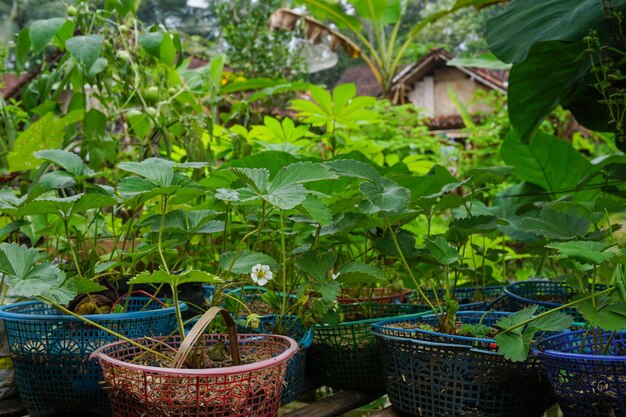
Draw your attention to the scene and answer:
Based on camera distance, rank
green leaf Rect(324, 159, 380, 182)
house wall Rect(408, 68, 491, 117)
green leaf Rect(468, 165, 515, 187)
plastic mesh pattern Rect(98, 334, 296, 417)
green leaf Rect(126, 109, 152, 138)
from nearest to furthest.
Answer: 1. plastic mesh pattern Rect(98, 334, 296, 417)
2. green leaf Rect(324, 159, 380, 182)
3. green leaf Rect(468, 165, 515, 187)
4. green leaf Rect(126, 109, 152, 138)
5. house wall Rect(408, 68, 491, 117)

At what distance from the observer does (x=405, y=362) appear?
90 centimetres

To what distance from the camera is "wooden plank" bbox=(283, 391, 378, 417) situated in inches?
→ 38.9

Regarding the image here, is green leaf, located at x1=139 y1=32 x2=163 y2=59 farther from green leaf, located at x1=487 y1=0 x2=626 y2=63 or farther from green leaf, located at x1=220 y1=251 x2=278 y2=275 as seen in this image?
green leaf, located at x1=487 y1=0 x2=626 y2=63

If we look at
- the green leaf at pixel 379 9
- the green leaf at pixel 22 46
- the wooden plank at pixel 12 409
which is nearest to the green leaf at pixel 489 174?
the wooden plank at pixel 12 409

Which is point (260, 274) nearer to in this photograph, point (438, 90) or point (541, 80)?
point (541, 80)

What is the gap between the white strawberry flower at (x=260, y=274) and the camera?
83 cm

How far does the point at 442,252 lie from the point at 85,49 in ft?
2.36

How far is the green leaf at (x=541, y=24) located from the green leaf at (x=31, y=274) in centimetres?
100

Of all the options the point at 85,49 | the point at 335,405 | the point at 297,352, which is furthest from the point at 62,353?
the point at 85,49

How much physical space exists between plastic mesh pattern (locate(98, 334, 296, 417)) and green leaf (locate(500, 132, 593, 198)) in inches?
50.1

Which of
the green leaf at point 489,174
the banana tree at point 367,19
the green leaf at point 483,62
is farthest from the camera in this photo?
the banana tree at point 367,19

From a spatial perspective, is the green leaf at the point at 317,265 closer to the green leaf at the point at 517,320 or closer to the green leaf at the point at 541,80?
the green leaf at the point at 517,320

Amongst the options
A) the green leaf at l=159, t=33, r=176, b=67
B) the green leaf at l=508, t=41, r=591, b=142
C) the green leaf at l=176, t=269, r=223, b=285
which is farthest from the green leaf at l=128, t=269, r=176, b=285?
the green leaf at l=508, t=41, r=591, b=142

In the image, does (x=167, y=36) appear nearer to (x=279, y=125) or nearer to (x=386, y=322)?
(x=279, y=125)
